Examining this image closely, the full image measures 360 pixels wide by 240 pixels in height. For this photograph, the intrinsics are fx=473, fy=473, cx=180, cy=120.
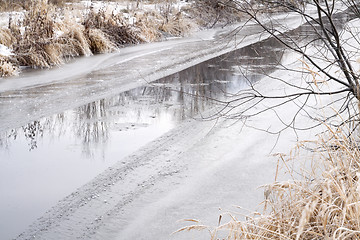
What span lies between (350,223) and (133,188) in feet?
7.48

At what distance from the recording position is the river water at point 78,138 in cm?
438

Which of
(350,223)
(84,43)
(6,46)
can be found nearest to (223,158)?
(350,223)

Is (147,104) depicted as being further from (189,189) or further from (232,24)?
(232,24)

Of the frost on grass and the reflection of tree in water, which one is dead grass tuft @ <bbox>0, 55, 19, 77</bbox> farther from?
the reflection of tree in water

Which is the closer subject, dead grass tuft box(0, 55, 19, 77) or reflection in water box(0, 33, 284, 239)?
reflection in water box(0, 33, 284, 239)

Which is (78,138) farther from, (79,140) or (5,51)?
(5,51)

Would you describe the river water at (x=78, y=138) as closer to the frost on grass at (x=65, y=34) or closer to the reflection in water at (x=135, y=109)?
the reflection in water at (x=135, y=109)

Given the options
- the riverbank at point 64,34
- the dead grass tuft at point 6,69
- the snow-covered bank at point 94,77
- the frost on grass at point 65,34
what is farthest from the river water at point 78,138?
the frost on grass at point 65,34

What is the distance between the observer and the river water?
4.38 m

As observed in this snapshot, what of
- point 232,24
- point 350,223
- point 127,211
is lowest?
point 127,211

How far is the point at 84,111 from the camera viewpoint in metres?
7.20

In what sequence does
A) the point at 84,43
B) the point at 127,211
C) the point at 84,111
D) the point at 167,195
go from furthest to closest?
the point at 84,43 → the point at 84,111 → the point at 167,195 → the point at 127,211

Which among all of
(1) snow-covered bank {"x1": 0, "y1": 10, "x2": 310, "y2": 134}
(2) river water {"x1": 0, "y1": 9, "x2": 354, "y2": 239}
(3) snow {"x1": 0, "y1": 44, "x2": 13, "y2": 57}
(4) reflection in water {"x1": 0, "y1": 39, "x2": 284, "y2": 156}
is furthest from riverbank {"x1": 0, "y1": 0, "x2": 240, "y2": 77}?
(2) river water {"x1": 0, "y1": 9, "x2": 354, "y2": 239}

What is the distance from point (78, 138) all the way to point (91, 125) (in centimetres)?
56
